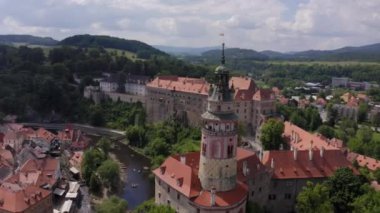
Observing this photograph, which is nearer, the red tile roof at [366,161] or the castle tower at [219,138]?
the castle tower at [219,138]

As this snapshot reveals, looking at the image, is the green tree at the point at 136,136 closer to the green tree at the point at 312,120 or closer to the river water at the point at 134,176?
the river water at the point at 134,176

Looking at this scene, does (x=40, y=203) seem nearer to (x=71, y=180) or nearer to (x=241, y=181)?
(x=71, y=180)

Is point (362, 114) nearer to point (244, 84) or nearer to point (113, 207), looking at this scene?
point (244, 84)

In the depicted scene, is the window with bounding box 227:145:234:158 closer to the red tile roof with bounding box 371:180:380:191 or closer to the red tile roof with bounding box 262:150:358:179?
the red tile roof with bounding box 262:150:358:179

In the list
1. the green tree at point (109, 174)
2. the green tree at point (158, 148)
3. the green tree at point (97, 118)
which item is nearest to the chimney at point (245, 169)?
the green tree at point (109, 174)

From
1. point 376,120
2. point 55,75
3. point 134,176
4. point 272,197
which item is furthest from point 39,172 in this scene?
point 376,120

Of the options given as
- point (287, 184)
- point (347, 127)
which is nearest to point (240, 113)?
point (347, 127)
